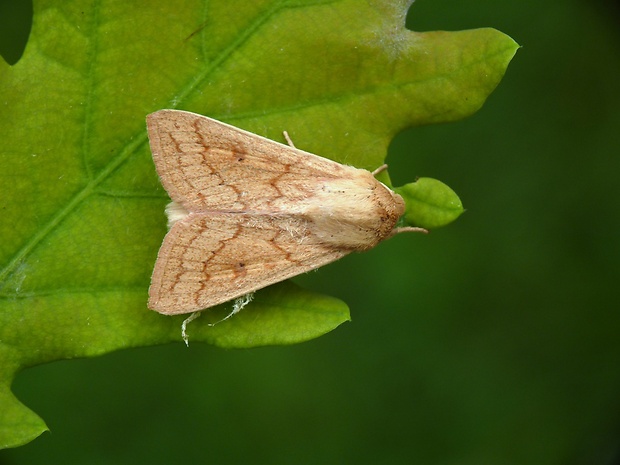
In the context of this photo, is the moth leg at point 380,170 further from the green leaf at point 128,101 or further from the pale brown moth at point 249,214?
the green leaf at point 128,101

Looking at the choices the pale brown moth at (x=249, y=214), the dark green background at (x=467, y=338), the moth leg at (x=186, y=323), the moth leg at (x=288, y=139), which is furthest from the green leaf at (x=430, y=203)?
the dark green background at (x=467, y=338)

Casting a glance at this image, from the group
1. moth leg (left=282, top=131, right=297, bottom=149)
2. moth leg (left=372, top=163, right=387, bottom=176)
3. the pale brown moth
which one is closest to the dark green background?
the pale brown moth

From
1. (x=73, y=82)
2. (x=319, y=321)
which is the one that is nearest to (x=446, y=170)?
(x=319, y=321)

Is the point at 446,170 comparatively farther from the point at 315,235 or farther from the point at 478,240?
the point at 315,235

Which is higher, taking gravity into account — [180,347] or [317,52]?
[317,52]

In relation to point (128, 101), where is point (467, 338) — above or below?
below

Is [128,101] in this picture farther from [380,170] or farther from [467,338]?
[467,338]

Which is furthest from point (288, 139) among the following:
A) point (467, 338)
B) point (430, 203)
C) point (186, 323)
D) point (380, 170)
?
point (467, 338)
